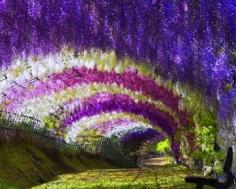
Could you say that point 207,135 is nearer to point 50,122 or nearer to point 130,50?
point 130,50

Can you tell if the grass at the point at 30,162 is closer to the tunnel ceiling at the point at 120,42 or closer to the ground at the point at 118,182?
the ground at the point at 118,182

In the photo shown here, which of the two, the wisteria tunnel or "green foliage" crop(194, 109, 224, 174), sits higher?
the wisteria tunnel

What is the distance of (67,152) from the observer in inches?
1128

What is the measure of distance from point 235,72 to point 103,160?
23291 millimetres

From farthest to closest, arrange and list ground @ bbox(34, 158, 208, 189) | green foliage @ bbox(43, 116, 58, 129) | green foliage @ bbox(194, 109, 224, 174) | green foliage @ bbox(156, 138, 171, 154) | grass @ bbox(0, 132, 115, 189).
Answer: green foliage @ bbox(156, 138, 171, 154) → green foliage @ bbox(43, 116, 58, 129) → green foliage @ bbox(194, 109, 224, 174) → grass @ bbox(0, 132, 115, 189) → ground @ bbox(34, 158, 208, 189)

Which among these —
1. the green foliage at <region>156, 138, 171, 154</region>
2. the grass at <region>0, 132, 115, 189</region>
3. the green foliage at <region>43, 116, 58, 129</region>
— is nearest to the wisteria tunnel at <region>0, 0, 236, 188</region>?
the grass at <region>0, 132, 115, 189</region>

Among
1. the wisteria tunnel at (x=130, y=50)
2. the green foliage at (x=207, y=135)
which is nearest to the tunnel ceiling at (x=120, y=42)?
the wisteria tunnel at (x=130, y=50)

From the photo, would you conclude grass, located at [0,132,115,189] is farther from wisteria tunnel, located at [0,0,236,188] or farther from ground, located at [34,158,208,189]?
wisteria tunnel, located at [0,0,236,188]

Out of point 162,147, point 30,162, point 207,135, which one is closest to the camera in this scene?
point 30,162

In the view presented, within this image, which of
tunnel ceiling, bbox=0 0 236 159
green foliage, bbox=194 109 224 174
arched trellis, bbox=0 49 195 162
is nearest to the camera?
tunnel ceiling, bbox=0 0 236 159

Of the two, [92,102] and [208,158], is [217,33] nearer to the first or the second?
[208,158]

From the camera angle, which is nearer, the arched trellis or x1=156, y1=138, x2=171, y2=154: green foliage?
the arched trellis

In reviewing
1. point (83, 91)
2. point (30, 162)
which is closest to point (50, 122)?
point (83, 91)

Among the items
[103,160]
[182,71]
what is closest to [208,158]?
[182,71]
